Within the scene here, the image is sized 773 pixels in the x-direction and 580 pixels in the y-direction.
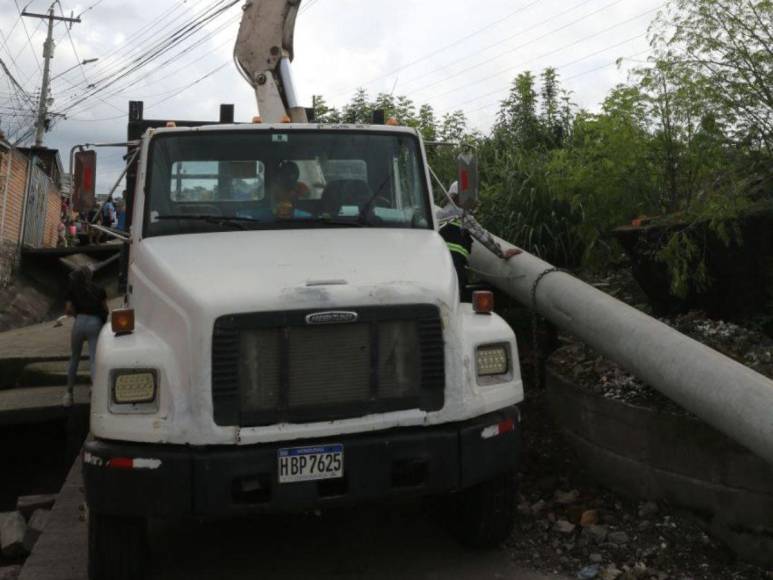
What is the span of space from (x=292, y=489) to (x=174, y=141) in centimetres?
239

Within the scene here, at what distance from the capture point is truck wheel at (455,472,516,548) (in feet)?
14.8

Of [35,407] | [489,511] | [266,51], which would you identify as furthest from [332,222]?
[35,407]

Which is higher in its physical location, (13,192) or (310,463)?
(13,192)

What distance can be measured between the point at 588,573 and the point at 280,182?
2855 mm

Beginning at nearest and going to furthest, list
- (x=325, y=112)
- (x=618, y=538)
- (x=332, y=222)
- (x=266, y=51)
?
(x=618, y=538), (x=332, y=222), (x=266, y=51), (x=325, y=112)

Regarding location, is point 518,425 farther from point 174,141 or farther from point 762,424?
point 174,141

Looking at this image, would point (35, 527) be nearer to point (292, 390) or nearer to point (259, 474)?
point (259, 474)

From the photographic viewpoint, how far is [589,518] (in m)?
4.91

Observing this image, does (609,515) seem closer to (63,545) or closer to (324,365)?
(324,365)

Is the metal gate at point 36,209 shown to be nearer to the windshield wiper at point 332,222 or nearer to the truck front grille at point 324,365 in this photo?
the windshield wiper at point 332,222

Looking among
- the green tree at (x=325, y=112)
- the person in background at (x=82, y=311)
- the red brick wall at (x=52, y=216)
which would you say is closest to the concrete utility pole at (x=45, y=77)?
the red brick wall at (x=52, y=216)

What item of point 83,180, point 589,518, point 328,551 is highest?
point 83,180

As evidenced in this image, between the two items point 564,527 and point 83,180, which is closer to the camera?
point 564,527

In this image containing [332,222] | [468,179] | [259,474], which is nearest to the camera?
[259,474]
